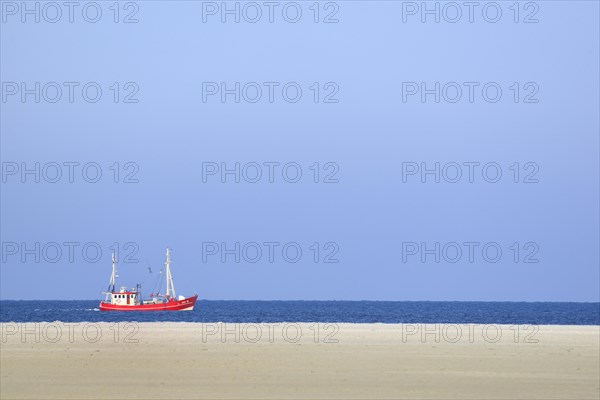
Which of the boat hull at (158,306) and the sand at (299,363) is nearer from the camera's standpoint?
the sand at (299,363)

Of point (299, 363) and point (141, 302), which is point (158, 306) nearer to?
point (141, 302)

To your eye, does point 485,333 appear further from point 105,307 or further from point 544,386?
point 105,307

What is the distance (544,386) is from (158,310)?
274ft

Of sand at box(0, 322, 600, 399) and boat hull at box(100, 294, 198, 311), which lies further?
boat hull at box(100, 294, 198, 311)

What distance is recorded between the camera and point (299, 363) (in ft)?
111

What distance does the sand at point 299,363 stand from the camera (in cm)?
2700

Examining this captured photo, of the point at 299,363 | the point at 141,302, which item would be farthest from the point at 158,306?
the point at 299,363

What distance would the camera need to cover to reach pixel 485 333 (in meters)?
48.5

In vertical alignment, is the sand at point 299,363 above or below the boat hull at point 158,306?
above

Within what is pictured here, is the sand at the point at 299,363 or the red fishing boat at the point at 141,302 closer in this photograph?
the sand at the point at 299,363

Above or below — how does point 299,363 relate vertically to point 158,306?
above

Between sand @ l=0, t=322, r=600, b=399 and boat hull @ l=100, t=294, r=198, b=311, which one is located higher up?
sand @ l=0, t=322, r=600, b=399

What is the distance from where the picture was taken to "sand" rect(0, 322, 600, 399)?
2700 cm

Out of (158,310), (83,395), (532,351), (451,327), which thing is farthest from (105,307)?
(83,395)
